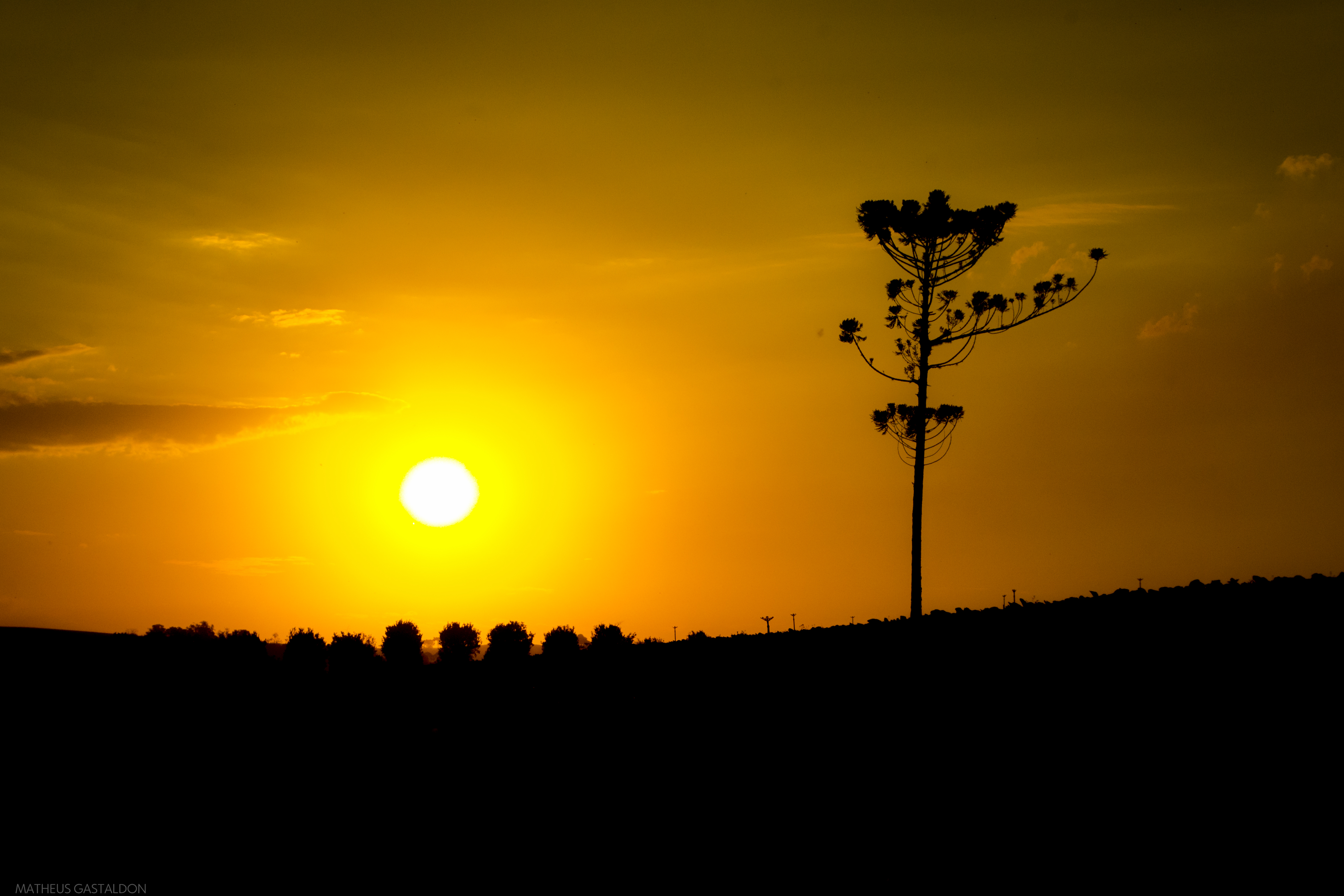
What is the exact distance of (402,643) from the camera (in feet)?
158

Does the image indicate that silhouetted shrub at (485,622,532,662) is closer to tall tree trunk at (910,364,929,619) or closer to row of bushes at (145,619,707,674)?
row of bushes at (145,619,707,674)

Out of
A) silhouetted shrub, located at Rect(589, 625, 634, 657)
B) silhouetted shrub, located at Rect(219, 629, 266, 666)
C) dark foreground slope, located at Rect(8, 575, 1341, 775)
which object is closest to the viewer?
dark foreground slope, located at Rect(8, 575, 1341, 775)

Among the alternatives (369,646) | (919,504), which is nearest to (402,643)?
(369,646)

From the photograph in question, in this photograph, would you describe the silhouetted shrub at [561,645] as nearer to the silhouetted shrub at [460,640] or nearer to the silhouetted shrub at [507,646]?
the silhouetted shrub at [507,646]

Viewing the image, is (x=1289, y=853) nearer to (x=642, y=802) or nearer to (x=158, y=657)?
(x=642, y=802)

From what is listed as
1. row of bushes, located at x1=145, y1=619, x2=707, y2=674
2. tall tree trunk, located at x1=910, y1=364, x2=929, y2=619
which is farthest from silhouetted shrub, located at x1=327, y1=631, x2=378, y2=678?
tall tree trunk, located at x1=910, y1=364, x2=929, y2=619

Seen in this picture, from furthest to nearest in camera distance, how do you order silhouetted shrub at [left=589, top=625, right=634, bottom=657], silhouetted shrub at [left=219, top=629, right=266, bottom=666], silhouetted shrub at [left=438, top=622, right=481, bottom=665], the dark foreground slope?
silhouetted shrub at [left=438, top=622, right=481, bottom=665], silhouetted shrub at [left=589, top=625, right=634, bottom=657], silhouetted shrub at [left=219, top=629, right=266, bottom=666], the dark foreground slope

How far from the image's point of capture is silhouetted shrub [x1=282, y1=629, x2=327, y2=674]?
119 ft

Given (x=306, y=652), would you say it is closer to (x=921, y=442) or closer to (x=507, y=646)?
(x=507, y=646)

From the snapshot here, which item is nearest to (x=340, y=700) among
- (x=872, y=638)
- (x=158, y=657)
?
(x=158, y=657)

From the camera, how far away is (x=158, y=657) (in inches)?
1123

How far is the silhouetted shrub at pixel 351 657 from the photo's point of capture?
35.8 meters

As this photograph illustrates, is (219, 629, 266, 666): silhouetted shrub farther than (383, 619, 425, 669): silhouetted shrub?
No

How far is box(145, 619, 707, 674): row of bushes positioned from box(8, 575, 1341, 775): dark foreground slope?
A: 1992 millimetres
